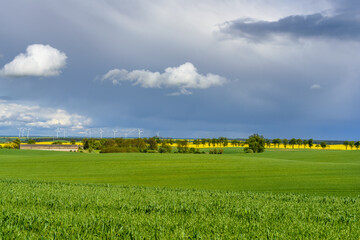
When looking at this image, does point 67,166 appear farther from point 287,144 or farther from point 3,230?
point 287,144

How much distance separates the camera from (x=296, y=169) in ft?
105

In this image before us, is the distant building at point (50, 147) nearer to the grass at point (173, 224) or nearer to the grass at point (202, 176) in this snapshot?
the grass at point (202, 176)

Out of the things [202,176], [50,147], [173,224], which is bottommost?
[50,147]

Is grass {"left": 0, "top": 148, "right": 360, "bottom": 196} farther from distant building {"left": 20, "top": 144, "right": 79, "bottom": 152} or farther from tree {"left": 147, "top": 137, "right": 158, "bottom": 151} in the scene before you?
distant building {"left": 20, "top": 144, "right": 79, "bottom": 152}

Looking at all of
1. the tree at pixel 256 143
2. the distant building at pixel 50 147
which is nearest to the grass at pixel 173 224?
the tree at pixel 256 143

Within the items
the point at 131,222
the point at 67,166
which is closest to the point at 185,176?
the point at 67,166

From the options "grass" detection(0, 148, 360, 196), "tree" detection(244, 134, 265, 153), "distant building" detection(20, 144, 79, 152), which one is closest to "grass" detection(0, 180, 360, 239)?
"grass" detection(0, 148, 360, 196)

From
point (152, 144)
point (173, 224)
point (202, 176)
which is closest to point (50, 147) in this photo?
point (152, 144)

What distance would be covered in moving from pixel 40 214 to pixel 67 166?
30842mm

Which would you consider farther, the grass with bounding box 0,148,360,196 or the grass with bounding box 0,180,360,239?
the grass with bounding box 0,148,360,196

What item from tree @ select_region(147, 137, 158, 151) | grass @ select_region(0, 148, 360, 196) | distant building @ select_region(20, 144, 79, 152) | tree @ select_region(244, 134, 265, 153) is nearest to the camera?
grass @ select_region(0, 148, 360, 196)

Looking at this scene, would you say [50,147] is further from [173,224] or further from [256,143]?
[173,224]

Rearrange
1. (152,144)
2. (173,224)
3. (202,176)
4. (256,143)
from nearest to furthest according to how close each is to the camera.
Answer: (173,224), (202,176), (256,143), (152,144)

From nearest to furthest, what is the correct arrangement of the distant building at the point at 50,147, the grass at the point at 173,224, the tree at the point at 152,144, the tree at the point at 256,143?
the grass at the point at 173,224 < the tree at the point at 256,143 < the tree at the point at 152,144 < the distant building at the point at 50,147
